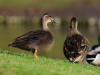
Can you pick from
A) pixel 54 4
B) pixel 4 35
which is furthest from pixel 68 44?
pixel 54 4

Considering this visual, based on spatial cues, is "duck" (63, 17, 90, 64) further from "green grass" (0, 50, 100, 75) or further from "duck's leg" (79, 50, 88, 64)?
"green grass" (0, 50, 100, 75)

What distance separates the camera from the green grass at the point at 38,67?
13.7 metres

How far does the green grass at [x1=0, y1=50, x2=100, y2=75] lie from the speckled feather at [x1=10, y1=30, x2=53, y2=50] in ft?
1.55

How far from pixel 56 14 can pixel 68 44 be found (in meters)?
40.8

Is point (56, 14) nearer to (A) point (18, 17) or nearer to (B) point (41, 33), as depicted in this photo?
(A) point (18, 17)

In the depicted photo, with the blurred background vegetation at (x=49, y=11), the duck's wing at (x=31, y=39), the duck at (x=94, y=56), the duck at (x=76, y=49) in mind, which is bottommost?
the blurred background vegetation at (x=49, y=11)

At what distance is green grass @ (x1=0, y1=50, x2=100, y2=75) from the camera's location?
13.7 meters

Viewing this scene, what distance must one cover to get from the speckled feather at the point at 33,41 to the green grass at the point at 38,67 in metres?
0.47

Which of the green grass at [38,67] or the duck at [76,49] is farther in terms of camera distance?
the duck at [76,49]

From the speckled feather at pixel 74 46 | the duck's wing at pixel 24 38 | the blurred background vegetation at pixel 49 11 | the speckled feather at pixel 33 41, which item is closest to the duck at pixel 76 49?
the speckled feather at pixel 74 46

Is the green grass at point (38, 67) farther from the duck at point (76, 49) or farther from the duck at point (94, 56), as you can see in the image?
the duck at point (94, 56)

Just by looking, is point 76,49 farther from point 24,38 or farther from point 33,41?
point 24,38

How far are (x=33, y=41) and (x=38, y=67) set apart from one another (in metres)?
2.83

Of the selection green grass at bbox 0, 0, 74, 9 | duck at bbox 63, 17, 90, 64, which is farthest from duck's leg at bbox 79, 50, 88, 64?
green grass at bbox 0, 0, 74, 9
